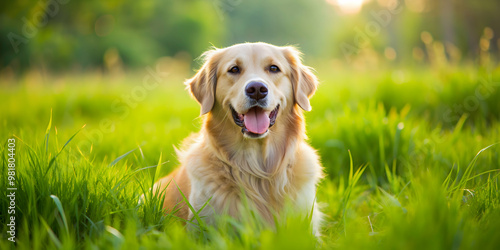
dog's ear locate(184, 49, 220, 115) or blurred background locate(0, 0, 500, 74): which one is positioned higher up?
blurred background locate(0, 0, 500, 74)

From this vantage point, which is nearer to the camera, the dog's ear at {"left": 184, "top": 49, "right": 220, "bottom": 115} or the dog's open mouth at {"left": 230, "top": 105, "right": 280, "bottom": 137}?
the dog's open mouth at {"left": 230, "top": 105, "right": 280, "bottom": 137}

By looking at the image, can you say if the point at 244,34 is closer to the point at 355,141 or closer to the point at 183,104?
the point at 183,104

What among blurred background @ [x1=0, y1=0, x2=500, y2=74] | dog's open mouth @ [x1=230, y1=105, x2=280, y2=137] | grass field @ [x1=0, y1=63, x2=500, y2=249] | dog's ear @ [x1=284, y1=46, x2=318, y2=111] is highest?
blurred background @ [x1=0, y1=0, x2=500, y2=74]

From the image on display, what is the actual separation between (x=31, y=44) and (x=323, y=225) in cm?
2188

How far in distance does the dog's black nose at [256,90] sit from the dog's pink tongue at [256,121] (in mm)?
142

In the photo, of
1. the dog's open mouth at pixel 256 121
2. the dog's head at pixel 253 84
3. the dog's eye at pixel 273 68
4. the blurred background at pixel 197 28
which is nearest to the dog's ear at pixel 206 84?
the dog's head at pixel 253 84

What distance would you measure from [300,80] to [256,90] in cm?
67

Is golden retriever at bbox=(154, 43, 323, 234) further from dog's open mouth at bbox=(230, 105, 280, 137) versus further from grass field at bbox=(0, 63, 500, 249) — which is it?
grass field at bbox=(0, 63, 500, 249)

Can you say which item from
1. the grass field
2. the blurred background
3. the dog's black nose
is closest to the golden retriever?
the dog's black nose

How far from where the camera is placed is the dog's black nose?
2.43 meters

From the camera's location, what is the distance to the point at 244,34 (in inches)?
1122

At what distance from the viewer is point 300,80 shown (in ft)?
9.73

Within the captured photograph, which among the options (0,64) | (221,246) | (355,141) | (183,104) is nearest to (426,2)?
(183,104)

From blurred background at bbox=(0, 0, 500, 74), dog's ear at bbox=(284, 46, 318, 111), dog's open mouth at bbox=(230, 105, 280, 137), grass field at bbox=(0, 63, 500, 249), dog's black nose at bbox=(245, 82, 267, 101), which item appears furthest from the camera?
blurred background at bbox=(0, 0, 500, 74)
